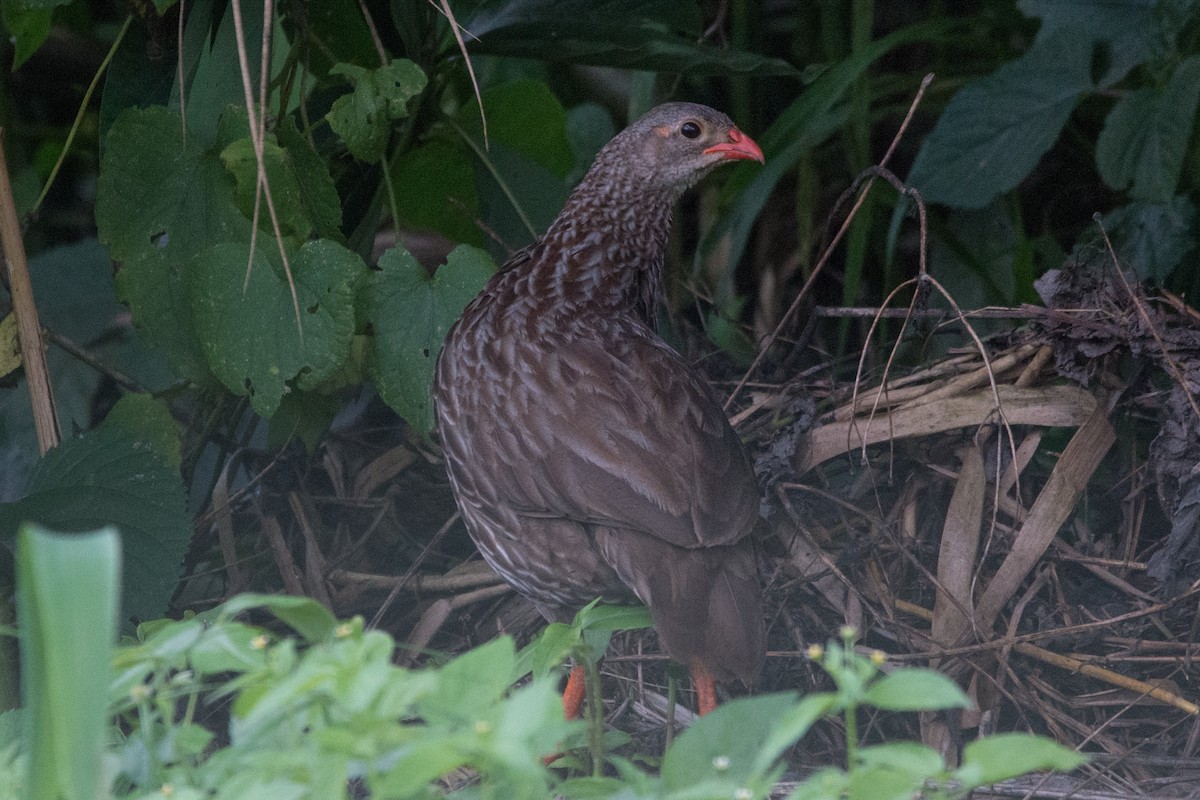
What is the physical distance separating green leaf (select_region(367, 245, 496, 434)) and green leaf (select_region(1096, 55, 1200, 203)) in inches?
60.2

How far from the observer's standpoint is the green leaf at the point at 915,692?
1195 millimetres

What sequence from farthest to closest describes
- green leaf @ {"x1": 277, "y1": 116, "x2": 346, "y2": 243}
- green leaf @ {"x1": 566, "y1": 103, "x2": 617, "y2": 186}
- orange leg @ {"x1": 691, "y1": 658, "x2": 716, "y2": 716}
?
green leaf @ {"x1": 566, "y1": 103, "x2": 617, "y2": 186} < green leaf @ {"x1": 277, "y1": 116, "x2": 346, "y2": 243} < orange leg @ {"x1": 691, "y1": 658, "x2": 716, "y2": 716}

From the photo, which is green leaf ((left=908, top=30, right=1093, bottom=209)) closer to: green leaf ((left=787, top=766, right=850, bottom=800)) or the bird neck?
the bird neck

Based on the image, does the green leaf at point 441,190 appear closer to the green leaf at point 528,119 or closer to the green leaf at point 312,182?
the green leaf at point 528,119

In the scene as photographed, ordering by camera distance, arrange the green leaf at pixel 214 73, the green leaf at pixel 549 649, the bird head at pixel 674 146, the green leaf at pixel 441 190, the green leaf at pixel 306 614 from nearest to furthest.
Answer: the green leaf at pixel 306 614 → the green leaf at pixel 549 649 → the green leaf at pixel 214 73 → the bird head at pixel 674 146 → the green leaf at pixel 441 190

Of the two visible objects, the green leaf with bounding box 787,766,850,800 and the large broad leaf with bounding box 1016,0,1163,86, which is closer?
the green leaf with bounding box 787,766,850,800

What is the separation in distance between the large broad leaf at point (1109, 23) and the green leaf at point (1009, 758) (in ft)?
7.98

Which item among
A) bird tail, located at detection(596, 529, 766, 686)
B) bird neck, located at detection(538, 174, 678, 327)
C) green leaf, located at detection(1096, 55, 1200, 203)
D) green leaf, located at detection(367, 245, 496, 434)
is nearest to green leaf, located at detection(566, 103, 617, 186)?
bird neck, located at detection(538, 174, 678, 327)

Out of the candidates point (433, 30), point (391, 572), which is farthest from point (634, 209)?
point (391, 572)

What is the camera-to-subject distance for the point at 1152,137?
3072 mm

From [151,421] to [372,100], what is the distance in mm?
817

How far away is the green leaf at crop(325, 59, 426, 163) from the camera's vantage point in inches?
99.1

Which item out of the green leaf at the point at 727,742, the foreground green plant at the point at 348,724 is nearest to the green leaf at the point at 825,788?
the foreground green plant at the point at 348,724

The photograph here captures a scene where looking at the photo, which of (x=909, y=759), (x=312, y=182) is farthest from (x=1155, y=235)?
(x=909, y=759)
